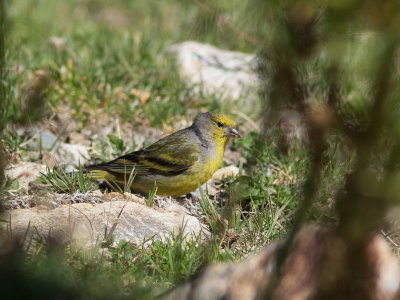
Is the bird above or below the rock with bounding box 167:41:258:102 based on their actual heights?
below

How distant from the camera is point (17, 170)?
509 cm

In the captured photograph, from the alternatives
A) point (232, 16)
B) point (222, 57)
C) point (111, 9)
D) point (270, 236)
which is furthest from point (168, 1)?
point (111, 9)

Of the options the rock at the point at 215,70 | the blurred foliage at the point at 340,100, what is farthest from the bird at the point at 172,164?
the blurred foliage at the point at 340,100

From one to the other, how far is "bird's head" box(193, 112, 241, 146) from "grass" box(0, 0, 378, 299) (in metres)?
0.25

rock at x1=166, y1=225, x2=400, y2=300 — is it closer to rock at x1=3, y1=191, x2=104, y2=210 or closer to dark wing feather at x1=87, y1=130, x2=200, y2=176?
rock at x1=3, y1=191, x2=104, y2=210

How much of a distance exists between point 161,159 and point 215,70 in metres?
2.40

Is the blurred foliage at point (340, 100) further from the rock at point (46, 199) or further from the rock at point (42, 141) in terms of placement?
the rock at point (42, 141)

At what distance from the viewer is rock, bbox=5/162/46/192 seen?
16.2ft

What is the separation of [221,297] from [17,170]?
10.3 ft

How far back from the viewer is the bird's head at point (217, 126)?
563 cm

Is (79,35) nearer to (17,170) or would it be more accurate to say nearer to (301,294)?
(17,170)

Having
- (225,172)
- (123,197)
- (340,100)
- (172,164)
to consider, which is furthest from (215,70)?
(340,100)

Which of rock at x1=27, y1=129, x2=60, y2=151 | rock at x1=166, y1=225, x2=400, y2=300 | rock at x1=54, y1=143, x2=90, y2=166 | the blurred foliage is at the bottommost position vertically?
rock at x1=54, y1=143, x2=90, y2=166

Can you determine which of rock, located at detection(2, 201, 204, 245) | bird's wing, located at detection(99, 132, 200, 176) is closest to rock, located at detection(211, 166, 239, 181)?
bird's wing, located at detection(99, 132, 200, 176)
